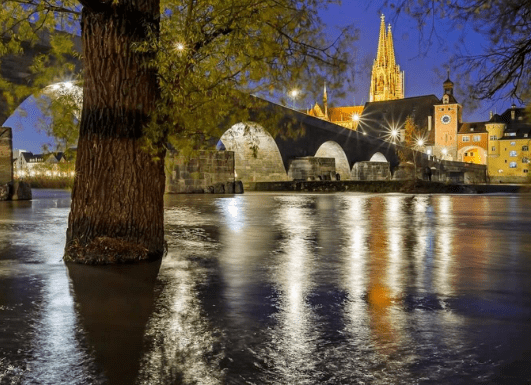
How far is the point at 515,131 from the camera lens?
102 m

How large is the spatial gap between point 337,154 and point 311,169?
13.1 meters

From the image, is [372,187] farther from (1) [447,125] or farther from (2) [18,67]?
(1) [447,125]

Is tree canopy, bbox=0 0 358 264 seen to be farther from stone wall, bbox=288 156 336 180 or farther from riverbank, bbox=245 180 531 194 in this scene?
stone wall, bbox=288 156 336 180

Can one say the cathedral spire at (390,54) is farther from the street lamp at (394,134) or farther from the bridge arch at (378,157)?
the bridge arch at (378,157)

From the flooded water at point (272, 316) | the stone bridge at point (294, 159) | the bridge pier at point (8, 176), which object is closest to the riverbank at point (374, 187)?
the stone bridge at point (294, 159)

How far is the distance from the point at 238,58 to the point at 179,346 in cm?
414

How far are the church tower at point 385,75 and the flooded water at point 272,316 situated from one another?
5720 inches

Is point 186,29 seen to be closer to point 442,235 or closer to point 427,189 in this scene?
point 442,235

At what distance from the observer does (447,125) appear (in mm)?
109062

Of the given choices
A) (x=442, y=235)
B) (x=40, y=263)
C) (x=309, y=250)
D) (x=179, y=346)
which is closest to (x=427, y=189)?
(x=442, y=235)

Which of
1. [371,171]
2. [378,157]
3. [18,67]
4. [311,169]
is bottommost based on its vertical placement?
[371,171]

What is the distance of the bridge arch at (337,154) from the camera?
5234cm

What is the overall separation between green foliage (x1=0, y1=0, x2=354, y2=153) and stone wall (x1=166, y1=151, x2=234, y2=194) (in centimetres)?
2055

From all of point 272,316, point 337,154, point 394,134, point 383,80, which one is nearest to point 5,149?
point 272,316
